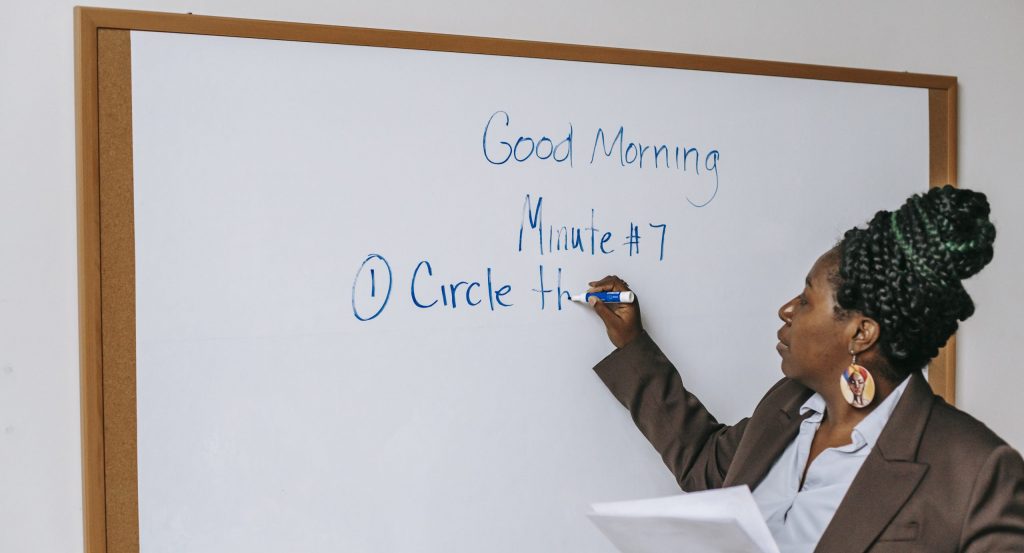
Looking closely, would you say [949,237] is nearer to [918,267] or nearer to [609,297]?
[918,267]

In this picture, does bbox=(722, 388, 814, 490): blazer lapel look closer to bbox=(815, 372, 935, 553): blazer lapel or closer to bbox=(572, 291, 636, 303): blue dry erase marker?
bbox=(815, 372, 935, 553): blazer lapel

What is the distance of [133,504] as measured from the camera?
39.3 inches

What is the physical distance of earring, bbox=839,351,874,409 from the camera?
1.03 metres

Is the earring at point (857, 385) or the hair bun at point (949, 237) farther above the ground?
the hair bun at point (949, 237)

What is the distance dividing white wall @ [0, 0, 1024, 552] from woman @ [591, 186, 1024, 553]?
475 millimetres

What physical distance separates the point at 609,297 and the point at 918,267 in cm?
40

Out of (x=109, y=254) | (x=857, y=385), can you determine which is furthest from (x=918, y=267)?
(x=109, y=254)

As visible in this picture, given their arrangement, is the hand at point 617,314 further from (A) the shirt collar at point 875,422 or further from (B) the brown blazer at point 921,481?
(A) the shirt collar at point 875,422

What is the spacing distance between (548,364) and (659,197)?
30 centimetres

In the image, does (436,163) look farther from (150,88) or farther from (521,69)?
(150,88)

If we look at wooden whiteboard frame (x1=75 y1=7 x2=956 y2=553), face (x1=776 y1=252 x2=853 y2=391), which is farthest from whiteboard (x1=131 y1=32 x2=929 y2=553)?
face (x1=776 y1=252 x2=853 y2=391)

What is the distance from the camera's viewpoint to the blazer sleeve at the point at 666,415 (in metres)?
1.20

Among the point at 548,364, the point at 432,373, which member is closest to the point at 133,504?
the point at 432,373

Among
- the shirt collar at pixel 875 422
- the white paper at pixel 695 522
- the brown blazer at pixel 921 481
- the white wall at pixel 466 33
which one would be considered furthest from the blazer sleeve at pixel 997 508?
the white wall at pixel 466 33
